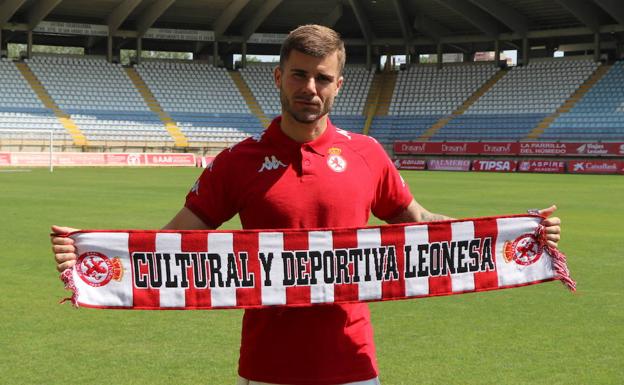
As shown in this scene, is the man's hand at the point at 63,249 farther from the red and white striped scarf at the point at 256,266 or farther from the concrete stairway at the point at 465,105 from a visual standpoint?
the concrete stairway at the point at 465,105

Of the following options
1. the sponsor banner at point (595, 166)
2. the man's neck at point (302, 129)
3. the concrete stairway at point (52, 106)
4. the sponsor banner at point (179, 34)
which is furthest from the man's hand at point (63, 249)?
the sponsor banner at point (179, 34)

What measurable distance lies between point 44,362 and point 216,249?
354cm

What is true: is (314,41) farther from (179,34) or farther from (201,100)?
(179,34)

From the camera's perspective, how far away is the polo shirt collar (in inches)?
140

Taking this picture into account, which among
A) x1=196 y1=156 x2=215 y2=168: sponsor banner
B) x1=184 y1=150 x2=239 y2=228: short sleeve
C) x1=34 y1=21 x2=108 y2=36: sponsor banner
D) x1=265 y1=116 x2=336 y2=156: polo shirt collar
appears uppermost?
x1=34 y1=21 x2=108 y2=36: sponsor banner

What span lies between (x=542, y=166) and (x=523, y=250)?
4676cm

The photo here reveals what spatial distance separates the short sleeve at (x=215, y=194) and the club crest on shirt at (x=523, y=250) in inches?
55.4

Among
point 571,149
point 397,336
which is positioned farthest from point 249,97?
point 397,336

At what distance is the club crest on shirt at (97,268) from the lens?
380cm

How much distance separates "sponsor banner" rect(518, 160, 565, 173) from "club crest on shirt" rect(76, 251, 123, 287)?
47.1 metres

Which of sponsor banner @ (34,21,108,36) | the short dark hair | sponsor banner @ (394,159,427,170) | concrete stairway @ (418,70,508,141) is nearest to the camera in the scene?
the short dark hair

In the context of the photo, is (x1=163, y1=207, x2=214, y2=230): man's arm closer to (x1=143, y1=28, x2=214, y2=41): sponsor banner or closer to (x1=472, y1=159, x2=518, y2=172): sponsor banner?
(x1=472, y1=159, x2=518, y2=172): sponsor banner

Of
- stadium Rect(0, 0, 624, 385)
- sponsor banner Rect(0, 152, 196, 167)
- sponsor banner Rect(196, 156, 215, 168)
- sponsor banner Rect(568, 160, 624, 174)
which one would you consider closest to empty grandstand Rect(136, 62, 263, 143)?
stadium Rect(0, 0, 624, 385)

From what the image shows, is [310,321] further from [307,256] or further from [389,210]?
[389,210]
